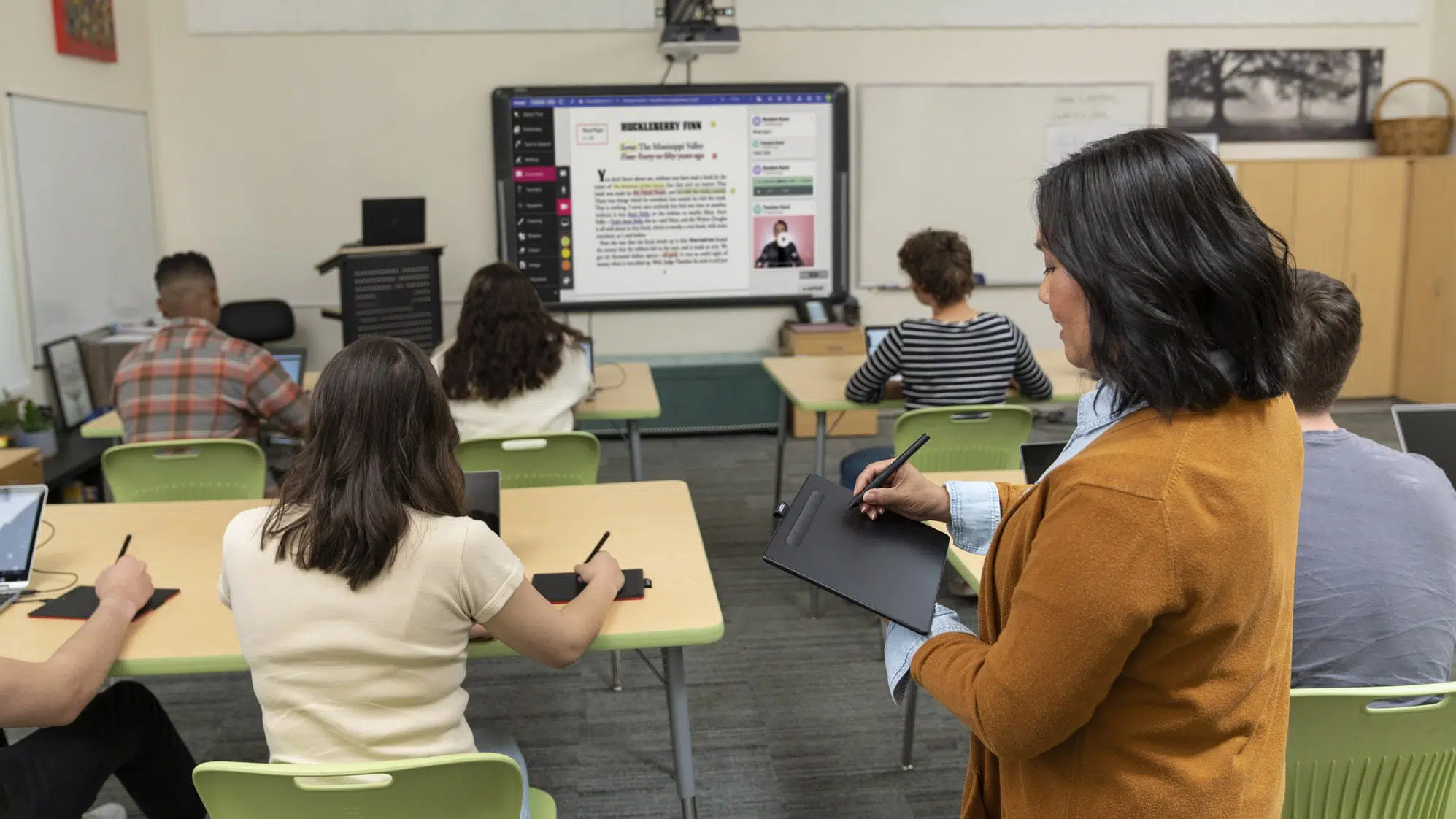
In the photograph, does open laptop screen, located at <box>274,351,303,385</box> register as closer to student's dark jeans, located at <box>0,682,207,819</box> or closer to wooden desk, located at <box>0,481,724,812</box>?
wooden desk, located at <box>0,481,724,812</box>

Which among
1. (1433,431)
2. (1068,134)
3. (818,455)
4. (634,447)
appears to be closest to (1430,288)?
(1068,134)

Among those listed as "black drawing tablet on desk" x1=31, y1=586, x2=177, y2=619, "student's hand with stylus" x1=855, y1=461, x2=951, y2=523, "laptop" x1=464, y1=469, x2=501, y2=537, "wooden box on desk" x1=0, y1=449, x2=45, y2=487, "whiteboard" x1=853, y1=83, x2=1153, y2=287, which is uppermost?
"whiteboard" x1=853, y1=83, x2=1153, y2=287

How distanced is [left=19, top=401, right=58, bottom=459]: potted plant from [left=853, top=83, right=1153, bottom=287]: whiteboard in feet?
13.1

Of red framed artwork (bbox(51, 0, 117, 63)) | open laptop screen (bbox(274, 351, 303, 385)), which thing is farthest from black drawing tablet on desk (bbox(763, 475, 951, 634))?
red framed artwork (bbox(51, 0, 117, 63))

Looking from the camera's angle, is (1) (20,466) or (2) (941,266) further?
(1) (20,466)

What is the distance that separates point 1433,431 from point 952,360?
1.37m

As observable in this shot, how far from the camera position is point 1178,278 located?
0.95 m

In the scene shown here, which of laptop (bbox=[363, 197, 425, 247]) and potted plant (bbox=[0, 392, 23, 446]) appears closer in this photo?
potted plant (bbox=[0, 392, 23, 446])

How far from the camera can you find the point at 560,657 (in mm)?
1633

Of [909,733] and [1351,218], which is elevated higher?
[1351,218]

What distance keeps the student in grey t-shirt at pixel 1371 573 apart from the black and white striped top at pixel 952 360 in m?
1.84

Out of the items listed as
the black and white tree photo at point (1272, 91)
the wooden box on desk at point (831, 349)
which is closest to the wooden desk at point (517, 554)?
the wooden box on desk at point (831, 349)

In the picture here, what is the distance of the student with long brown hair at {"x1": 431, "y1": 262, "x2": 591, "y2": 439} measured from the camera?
10.2 feet

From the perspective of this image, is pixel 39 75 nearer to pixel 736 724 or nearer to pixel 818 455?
pixel 818 455
